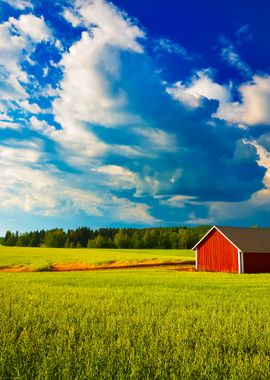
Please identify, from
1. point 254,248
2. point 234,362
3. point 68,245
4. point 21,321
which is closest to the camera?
point 234,362

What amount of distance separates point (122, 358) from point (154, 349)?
3.38 feet

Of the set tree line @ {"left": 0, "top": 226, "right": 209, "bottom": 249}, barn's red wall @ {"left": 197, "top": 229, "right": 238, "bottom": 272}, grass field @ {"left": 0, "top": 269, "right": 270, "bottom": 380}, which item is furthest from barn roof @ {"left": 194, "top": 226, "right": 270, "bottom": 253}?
tree line @ {"left": 0, "top": 226, "right": 209, "bottom": 249}

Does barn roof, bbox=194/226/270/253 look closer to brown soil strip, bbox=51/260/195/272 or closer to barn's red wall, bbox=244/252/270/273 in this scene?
barn's red wall, bbox=244/252/270/273

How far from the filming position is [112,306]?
48.5 feet

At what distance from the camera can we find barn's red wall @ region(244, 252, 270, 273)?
164 feet

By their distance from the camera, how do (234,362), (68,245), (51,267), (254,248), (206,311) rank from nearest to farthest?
(234,362) → (206,311) → (254,248) → (51,267) → (68,245)

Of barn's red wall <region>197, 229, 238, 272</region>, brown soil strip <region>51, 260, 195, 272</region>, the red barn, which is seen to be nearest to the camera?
the red barn

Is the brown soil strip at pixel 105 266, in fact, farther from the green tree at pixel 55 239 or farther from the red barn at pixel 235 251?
the green tree at pixel 55 239

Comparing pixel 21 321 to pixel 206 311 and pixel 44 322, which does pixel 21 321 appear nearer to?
pixel 44 322

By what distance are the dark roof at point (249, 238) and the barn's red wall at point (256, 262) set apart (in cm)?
68

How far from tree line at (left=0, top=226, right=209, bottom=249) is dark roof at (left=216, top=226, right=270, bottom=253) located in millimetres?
90829

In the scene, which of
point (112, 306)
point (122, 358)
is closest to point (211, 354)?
point (122, 358)

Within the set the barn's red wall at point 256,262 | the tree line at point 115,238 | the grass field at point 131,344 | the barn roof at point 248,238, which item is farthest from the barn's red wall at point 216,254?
the tree line at point 115,238

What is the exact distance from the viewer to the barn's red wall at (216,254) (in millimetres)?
51319
